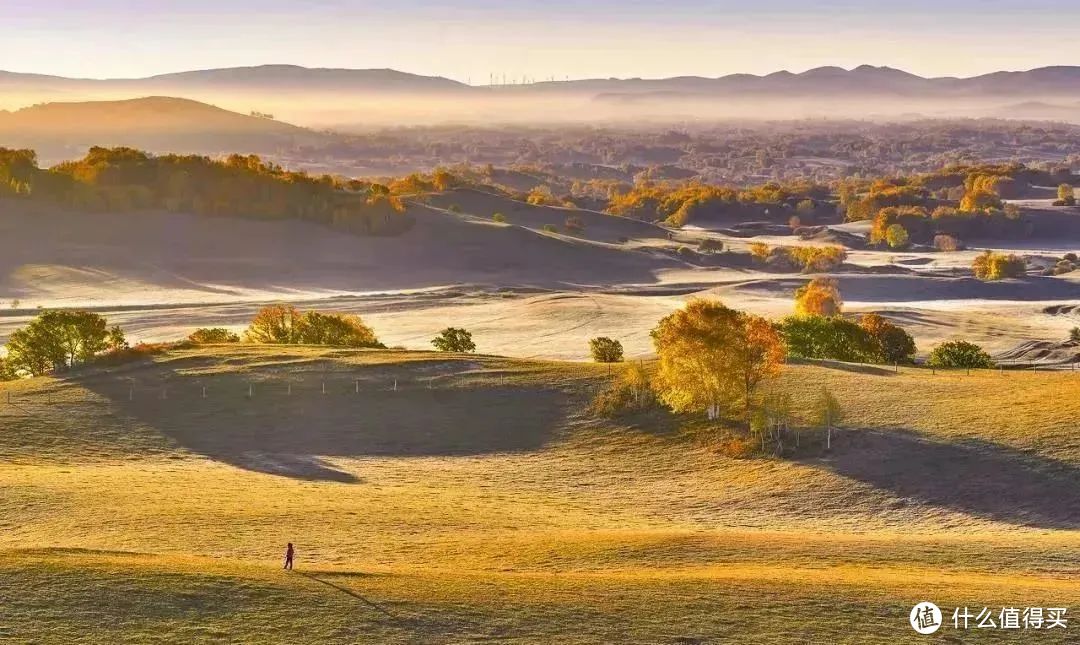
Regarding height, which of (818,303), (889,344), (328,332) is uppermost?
(328,332)

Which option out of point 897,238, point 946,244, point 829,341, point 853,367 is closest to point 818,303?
point 829,341

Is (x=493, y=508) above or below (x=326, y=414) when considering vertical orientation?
above

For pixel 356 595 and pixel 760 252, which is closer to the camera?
pixel 356 595

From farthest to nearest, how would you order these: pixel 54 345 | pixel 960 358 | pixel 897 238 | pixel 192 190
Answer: pixel 897 238
pixel 192 190
pixel 960 358
pixel 54 345

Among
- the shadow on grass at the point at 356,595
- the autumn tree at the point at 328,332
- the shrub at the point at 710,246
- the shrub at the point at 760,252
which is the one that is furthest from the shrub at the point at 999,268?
the shadow on grass at the point at 356,595

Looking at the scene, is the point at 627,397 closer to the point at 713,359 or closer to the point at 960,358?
the point at 713,359

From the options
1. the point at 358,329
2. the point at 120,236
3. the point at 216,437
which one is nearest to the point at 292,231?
the point at 120,236

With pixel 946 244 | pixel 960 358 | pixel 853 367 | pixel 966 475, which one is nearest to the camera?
pixel 966 475

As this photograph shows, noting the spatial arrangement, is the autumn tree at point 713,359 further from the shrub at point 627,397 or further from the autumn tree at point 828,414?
the autumn tree at point 828,414
